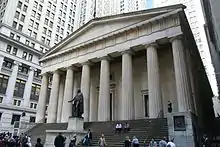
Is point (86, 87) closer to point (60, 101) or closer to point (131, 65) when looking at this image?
point (131, 65)

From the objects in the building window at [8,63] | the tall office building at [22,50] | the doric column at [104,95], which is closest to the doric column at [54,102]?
the doric column at [104,95]

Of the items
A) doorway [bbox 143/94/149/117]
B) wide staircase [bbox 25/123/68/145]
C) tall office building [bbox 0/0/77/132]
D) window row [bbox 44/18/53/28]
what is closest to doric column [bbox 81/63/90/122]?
wide staircase [bbox 25/123/68/145]

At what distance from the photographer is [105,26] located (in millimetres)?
27594

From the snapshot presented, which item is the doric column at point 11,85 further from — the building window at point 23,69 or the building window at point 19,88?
the building window at point 23,69

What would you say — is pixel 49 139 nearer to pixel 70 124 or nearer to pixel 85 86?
pixel 70 124

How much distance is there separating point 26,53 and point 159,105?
3025 cm

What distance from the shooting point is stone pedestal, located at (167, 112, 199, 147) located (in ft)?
45.3

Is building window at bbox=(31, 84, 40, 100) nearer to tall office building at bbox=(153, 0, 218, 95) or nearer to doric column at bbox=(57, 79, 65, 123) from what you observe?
doric column at bbox=(57, 79, 65, 123)

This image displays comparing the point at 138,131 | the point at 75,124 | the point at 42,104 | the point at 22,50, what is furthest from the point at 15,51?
the point at 138,131

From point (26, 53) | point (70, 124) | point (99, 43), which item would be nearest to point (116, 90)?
point (99, 43)

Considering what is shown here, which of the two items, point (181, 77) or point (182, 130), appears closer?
point (182, 130)

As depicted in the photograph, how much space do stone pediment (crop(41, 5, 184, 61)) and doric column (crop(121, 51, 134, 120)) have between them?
4.09 meters

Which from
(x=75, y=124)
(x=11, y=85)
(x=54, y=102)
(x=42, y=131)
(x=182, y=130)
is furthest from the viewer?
(x=11, y=85)

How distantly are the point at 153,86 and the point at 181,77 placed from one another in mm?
2876
